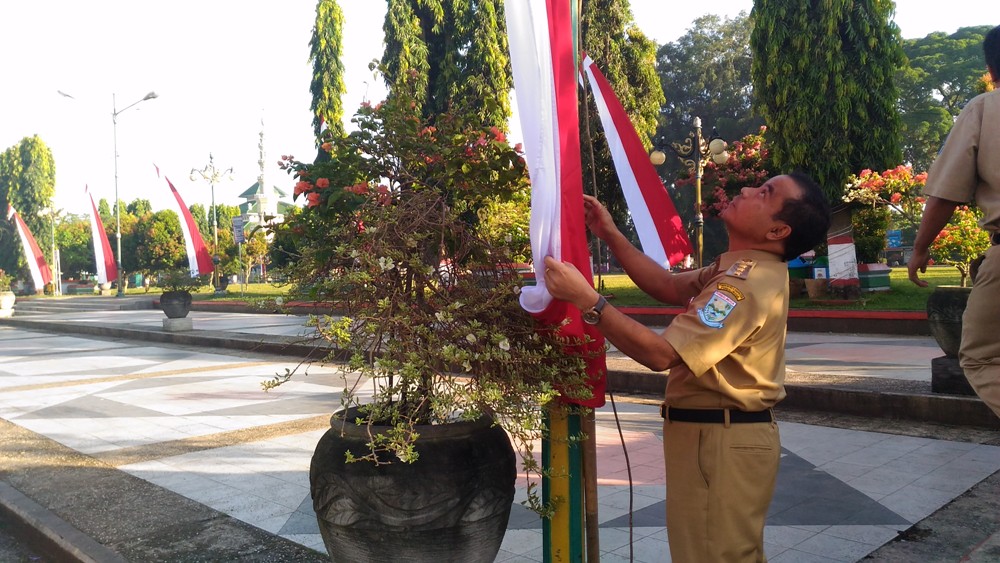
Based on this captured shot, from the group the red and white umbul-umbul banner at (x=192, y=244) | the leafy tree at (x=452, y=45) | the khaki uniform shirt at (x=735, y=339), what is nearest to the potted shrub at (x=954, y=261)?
the khaki uniform shirt at (x=735, y=339)

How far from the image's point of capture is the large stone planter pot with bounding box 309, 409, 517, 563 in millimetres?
2379

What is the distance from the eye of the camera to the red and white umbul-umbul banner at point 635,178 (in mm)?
5066

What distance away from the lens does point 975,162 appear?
244 cm

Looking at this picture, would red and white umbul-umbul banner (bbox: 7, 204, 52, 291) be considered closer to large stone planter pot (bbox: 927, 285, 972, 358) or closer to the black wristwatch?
large stone planter pot (bbox: 927, 285, 972, 358)

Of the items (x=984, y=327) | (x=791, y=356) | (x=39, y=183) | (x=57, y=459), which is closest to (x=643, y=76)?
(x=791, y=356)

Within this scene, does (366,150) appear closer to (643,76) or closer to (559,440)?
(559,440)

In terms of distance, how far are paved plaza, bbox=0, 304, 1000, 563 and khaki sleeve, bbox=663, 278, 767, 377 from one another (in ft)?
1.02

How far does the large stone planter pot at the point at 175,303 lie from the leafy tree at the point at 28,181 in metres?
50.6

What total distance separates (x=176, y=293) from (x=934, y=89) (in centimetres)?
3681

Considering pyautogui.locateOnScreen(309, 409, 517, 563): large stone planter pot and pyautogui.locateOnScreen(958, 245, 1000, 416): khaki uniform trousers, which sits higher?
pyautogui.locateOnScreen(958, 245, 1000, 416): khaki uniform trousers

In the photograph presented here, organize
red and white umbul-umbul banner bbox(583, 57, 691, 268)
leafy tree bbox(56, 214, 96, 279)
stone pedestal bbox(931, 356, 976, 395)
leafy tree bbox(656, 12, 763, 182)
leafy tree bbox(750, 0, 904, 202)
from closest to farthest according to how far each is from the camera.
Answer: red and white umbul-umbul banner bbox(583, 57, 691, 268) < stone pedestal bbox(931, 356, 976, 395) < leafy tree bbox(750, 0, 904, 202) < leafy tree bbox(656, 12, 763, 182) < leafy tree bbox(56, 214, 96, 279)

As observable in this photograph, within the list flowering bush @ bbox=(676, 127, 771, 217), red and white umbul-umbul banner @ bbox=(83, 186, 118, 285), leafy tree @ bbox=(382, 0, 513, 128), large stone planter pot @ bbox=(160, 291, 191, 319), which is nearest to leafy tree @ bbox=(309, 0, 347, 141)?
leafy tree @ bbox=(382, 0, 513, 128)

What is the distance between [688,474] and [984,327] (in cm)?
108

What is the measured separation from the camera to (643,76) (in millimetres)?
24141
